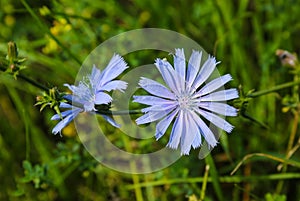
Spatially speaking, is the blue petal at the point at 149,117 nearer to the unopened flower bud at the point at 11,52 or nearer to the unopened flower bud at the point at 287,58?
the unopened flower bud at the point at 11,52

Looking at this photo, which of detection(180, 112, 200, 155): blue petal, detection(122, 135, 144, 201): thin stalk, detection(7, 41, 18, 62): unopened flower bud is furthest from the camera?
detection(122, 135, 144, 201): thin stalk

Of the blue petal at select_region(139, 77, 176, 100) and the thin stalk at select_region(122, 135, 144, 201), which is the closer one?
the blue petal at select_region(139, 77, 176, 100)

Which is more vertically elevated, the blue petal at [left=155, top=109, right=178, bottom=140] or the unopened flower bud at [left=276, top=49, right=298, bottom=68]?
the unopened flower bud at [left=276, top=49, right=298, bottom=68]

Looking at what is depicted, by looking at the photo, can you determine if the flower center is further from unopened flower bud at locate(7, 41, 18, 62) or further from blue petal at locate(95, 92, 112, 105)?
unopened flower bud at locate(7, 41, 18, 62)

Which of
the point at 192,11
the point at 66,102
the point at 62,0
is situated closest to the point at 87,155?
the point at 66,102

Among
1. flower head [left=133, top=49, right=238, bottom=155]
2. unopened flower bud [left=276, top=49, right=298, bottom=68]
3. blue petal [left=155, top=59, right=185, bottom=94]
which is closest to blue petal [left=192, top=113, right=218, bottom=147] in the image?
flower head [left=133, top=49, right=238, bottom=155]

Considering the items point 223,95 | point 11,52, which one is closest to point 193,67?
point 223,95

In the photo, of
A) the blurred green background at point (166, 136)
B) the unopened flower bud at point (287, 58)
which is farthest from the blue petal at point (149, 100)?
the unopened flower bud at point (287, 58)

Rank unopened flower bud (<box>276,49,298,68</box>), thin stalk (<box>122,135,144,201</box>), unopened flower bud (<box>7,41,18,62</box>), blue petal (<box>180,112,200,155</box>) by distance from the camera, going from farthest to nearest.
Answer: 1. thin stalk (<box>122,135,144,201</box>)
2. unopened flower bud (<box>276,49,298,68</box>)
3. unopened flower bud (<box>7,41,18,62</box>)
4. blue petal (<box>180,112,200,155</box>)
